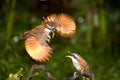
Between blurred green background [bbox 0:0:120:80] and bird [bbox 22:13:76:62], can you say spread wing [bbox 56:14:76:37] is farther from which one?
blurred green background [bbox 0:0:120:80]

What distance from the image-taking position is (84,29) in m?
4.04

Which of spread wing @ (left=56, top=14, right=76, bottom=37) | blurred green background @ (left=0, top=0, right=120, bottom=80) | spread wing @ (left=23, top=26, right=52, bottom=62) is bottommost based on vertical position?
blurred green background @ (left=0, top=0, right=120, bottom=80)

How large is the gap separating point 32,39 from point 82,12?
274 centimetres

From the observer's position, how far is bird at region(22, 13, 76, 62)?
125 cm

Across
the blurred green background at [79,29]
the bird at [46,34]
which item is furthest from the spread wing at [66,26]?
the blurred green background at [79,29]

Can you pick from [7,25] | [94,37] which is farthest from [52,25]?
[94,37]

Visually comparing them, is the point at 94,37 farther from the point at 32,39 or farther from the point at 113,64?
the point at 32,39

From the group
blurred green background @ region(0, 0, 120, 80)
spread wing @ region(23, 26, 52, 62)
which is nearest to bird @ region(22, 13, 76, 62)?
spread wing @ region(23, 26, 52, 62)

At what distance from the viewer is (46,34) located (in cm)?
131

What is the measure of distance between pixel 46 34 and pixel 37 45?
6 cm

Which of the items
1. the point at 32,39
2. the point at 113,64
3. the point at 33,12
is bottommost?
the point at 113,64

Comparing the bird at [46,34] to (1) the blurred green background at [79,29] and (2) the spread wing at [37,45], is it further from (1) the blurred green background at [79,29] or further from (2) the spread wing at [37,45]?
(1) the blurred green background at [79,29]

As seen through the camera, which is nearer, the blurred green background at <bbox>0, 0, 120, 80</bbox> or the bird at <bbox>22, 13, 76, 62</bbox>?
the bird at <bbox>22, 13, 76, 62</bbox>

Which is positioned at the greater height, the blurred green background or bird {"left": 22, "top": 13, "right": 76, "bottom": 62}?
bird {"left": 22, "top": 13, "right": 76, "bottom": 62}
